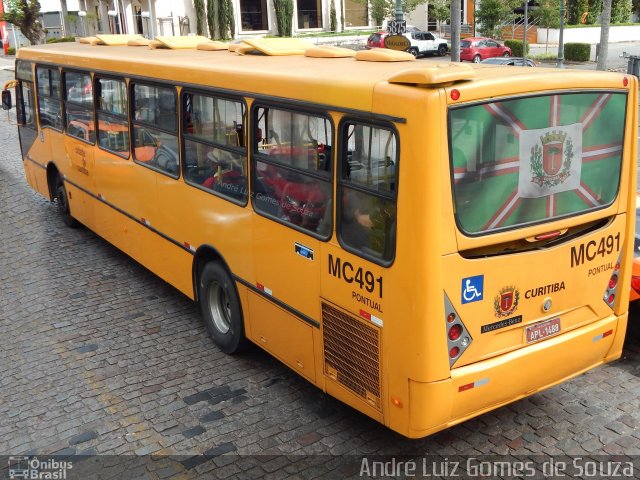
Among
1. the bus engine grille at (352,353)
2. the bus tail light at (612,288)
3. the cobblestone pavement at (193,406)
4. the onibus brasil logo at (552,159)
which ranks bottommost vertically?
the cobblestone pavement at (193,406)

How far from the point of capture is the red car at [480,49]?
1571 inches

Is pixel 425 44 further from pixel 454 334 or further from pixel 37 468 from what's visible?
pixel 37 468

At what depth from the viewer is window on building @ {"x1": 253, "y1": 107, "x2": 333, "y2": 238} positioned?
538 cm

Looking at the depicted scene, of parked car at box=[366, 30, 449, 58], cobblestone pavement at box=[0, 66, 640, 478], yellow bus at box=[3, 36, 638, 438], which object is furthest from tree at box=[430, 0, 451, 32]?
yellow bus at box=[3, 36, 638, 438]

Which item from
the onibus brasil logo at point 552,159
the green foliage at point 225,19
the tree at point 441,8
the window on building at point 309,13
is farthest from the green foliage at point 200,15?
the onibus brasil logo at point 552,159

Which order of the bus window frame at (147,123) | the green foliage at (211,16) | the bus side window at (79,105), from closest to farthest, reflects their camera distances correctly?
the bus window frame at (147,123), the bus side window at (79,105), the green foliage at (211,16)

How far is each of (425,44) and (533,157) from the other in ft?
137

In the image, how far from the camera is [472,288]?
4.81 m

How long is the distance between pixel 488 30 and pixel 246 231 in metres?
44.3

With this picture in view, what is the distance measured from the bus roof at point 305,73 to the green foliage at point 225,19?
4520 cm

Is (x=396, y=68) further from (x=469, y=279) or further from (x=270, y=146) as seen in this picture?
(x=469, y=279)

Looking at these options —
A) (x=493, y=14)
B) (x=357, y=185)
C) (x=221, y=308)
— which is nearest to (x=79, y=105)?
(x=221, y=308)

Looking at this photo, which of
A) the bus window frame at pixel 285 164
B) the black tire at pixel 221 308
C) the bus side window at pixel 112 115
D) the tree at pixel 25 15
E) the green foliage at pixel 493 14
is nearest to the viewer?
the bus window frame at pixel 285 164

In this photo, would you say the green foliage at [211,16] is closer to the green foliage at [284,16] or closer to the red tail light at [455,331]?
the green foliage at [284,16]
